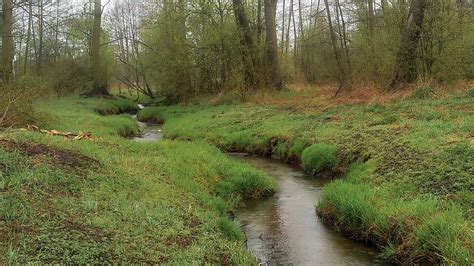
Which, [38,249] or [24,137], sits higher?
[24,137]

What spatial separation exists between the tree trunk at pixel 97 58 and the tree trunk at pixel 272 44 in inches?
525

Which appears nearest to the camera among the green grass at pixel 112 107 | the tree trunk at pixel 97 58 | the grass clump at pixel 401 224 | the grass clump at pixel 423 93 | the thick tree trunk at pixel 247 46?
the grass clump at pixel 401 224

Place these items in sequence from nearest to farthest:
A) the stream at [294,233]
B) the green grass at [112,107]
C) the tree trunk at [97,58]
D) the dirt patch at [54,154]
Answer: the stream at [294,233]
the dirt patch at [54,154]
the green grass at [112,107]
the tree trunk at [97,58]

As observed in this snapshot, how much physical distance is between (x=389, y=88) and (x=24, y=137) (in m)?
14.5

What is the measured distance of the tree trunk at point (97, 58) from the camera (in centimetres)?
3215

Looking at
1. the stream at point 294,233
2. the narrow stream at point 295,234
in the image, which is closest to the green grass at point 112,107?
the stream at point 294,233

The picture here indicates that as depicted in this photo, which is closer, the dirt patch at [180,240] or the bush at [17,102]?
the dirt patch at [180,240]

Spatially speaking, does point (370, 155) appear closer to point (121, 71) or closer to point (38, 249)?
point (38, 249)

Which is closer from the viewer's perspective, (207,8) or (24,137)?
(24,137)

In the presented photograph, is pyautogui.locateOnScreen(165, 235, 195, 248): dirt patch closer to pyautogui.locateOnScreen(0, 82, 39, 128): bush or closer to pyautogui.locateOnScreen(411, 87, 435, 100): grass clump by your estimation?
pyautogui.locateOnScreen(0, 82, 39, 128): bush

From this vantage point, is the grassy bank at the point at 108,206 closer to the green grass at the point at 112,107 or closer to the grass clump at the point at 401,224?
the grass clump at the point at 401,224

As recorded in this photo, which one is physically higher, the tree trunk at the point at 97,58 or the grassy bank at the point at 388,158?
the tree trunk at the point at 97,58

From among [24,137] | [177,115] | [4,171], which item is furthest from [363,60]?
[4,171]

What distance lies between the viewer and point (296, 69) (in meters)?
38.6
